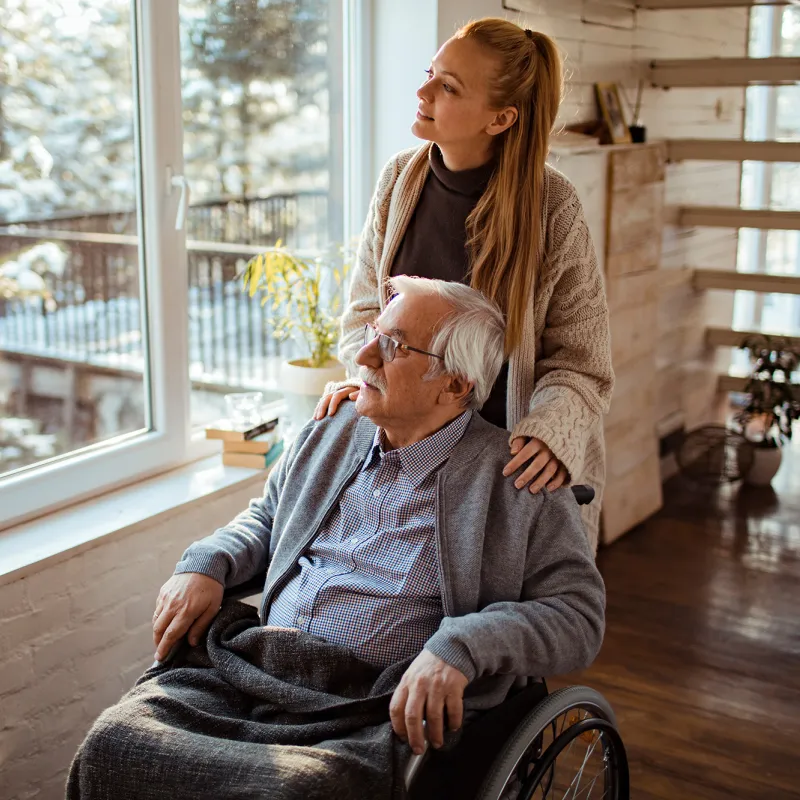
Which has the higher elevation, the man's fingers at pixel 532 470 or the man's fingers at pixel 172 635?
the man's fingers at pixel 532 470

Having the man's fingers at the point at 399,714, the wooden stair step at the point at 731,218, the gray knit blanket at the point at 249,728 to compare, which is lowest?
the gray knit blanket at the point at 249,728

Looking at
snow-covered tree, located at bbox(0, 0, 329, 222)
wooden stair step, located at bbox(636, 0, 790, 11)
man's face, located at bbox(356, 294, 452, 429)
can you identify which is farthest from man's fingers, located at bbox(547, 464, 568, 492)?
wooden stair step, located at bbox(636, 0, 790, 11)

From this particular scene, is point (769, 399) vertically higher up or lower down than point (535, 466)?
lower down

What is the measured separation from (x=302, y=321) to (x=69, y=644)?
1113 millimetres

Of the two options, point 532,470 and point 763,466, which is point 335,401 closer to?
point 532,470

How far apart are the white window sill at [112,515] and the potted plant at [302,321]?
10.7 inches

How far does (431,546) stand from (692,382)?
145 inches


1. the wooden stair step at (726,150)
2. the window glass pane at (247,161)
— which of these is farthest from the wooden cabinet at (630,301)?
the window glass pane at (247,161)

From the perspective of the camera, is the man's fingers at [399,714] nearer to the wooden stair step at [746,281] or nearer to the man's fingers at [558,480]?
the man's fingers at [558,480]

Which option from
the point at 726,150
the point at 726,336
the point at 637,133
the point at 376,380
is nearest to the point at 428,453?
the point at 376,380

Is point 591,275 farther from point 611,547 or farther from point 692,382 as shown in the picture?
point 692,382

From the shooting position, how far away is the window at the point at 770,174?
604 centimetres

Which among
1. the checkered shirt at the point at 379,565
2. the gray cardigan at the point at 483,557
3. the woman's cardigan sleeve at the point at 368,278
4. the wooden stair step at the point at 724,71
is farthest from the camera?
the wooden stair step at the point at 724,71

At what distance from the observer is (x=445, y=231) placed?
210 cm
